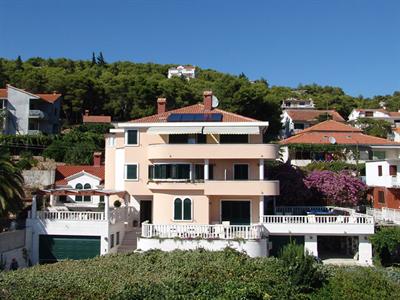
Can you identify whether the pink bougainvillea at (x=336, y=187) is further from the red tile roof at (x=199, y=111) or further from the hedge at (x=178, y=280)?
the hedge at (x=178, y=280)

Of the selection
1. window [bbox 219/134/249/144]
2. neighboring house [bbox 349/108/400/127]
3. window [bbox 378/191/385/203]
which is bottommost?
window [bbox 378/191/385/203]

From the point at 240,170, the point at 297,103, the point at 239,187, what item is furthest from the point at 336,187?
the point at 297,103

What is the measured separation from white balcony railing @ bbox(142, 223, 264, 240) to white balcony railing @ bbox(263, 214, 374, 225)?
8.04 ft

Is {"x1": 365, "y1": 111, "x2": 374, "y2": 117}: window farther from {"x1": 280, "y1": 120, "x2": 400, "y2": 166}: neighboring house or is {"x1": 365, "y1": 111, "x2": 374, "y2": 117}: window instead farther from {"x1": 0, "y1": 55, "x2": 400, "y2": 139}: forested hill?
{"x1": 280, "y1": 120, "x2": 400, "y2": 166}: neighboring house

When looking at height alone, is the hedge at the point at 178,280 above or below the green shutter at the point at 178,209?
below

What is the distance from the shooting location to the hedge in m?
19.6

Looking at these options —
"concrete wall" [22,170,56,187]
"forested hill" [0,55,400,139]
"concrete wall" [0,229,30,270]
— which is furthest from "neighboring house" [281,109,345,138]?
"concrete wall" [0,229,30,270]

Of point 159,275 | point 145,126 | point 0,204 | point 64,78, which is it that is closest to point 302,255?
point 159,275

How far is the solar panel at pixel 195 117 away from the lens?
116 feet

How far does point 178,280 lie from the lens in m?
21.3

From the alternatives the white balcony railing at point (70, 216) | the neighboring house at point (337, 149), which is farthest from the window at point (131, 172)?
the neighboring house at point (337, 149)

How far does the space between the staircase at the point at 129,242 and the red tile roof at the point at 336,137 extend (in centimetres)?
2834

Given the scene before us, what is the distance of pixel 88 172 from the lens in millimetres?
48406

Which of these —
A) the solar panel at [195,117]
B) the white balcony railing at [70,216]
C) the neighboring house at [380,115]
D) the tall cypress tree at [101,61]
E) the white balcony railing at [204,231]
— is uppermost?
the tall cypress tree at [101,61]
